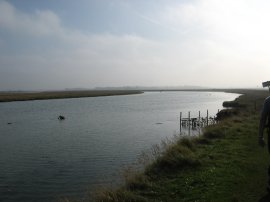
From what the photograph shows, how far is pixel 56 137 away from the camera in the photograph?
33.9 m

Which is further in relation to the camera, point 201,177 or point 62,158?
point 62,158

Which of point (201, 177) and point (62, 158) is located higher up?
point (201, 177)

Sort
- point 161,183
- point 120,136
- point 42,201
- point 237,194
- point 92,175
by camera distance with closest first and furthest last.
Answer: point 237,194
point 161,183
point 42,201
point 92,175
point 120,136

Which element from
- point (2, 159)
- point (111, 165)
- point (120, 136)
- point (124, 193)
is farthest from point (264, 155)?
point (120, 136)

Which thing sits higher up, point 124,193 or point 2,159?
point 124,193

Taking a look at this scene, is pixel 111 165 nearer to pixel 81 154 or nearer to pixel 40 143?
pixel 81 154

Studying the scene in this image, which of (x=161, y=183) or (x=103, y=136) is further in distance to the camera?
(x=103, y=136)

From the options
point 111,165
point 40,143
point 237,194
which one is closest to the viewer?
point 237,194

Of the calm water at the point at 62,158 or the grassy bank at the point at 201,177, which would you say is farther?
the calm water at the point at 62,158

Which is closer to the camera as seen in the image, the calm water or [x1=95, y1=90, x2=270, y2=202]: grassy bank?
[x1=95, y1=90, x2=270, y2=202]: grassy bank

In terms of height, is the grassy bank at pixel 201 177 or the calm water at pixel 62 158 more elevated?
the grassy bank at pixel 201 177

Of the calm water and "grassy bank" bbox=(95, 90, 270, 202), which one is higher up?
"grassy bank" bbox=(95, 90, 270, 202)

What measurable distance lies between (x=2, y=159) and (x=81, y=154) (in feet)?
17.7

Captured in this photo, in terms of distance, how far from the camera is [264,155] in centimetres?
1548
